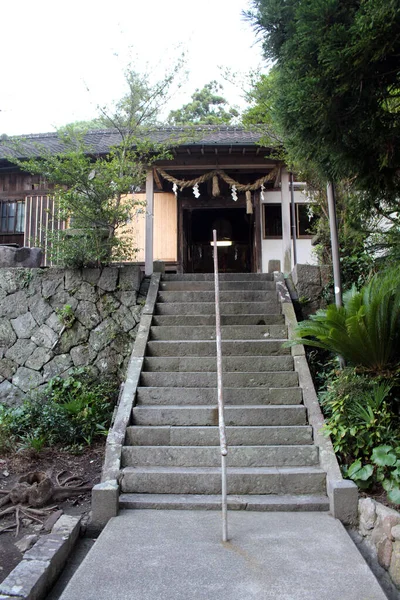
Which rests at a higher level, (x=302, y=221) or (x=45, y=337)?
(x=302, y=221)

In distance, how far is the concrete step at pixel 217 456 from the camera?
450cm

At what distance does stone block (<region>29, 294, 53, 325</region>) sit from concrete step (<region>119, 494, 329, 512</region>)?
3.93m

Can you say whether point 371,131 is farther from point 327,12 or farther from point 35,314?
point 35,314

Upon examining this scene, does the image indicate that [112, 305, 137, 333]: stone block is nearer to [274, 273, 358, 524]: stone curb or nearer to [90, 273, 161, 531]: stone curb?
[90, 273, 161, 531]: stone curb

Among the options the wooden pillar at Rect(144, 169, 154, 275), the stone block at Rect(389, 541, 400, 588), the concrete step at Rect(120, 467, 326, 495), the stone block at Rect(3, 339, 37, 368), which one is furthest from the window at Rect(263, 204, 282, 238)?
the stone block at Rect(389, 541, 400, 588)

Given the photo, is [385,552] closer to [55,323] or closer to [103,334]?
[103,334]

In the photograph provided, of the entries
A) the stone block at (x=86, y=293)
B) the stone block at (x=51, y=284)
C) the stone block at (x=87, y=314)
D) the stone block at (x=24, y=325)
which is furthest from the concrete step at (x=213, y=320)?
the stone block at (x=24, y=325)

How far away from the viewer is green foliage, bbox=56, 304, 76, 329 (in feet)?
23.2

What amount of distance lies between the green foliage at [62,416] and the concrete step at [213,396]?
36.3 inches

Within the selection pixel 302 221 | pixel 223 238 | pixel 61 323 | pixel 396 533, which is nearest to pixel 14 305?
pixel 61 323

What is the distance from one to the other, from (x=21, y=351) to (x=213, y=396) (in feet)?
11.6

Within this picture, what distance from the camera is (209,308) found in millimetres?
7035

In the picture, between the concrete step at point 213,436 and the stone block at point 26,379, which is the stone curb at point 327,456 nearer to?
the concrete step at point 213,436

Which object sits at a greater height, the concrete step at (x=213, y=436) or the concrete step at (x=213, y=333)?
the concrete step at (x=213, y=333)
